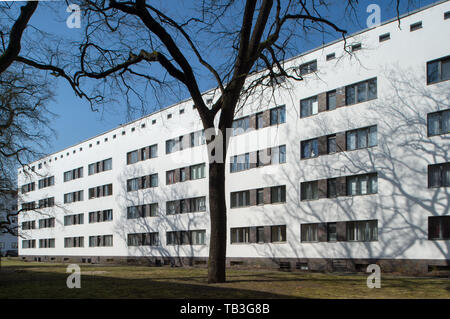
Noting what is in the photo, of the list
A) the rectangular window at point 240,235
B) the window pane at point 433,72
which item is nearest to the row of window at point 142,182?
the rectangular window at point 240,235

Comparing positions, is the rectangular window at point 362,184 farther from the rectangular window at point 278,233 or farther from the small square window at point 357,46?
the small square window at point 357,46

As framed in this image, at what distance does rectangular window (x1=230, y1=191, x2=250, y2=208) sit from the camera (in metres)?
36.9

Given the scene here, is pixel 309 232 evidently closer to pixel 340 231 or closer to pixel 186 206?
pixel 340 231

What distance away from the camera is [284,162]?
33.8 meters

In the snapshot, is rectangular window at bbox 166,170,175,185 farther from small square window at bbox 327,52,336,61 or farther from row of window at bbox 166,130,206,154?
small square window at bbox 327,52,336,61

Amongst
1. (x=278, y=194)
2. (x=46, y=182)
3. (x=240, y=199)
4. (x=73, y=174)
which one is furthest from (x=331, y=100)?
(x=46, y=182)

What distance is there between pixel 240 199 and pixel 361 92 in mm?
12979

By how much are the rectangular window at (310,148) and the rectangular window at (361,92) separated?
358 centimetres

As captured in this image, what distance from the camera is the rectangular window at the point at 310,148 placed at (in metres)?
31.9

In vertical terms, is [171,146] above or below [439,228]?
above

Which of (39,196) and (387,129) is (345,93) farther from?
(39,196)

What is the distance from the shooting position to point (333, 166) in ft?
101
